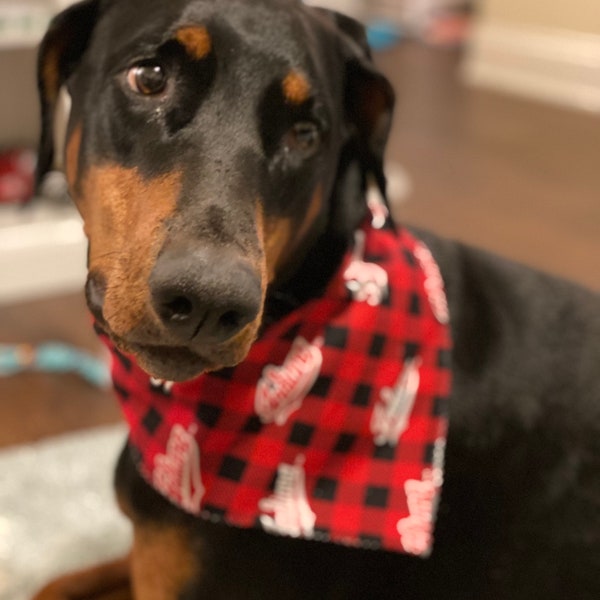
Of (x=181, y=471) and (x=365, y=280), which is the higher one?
(x=365, y=280)

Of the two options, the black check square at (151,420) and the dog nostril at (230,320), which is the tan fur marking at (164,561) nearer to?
the black check square at (151,420)

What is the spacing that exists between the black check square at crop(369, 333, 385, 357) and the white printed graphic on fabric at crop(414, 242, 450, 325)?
0.11 metres

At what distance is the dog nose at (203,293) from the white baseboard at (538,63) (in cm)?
490

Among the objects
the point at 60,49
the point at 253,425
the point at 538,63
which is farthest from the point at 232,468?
the point at 538,63

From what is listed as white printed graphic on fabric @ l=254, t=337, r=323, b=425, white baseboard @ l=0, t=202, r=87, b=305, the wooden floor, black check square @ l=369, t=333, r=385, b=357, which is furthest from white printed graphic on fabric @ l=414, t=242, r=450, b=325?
white baseboard @ l=0, t=202, r=87, b=305

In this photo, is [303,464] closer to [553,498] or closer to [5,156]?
[553,498]

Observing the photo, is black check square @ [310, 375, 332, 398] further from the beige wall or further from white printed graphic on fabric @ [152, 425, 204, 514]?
the beige wall

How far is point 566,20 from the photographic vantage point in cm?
536

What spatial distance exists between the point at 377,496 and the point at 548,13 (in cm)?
497

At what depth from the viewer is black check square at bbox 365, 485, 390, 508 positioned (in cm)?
132

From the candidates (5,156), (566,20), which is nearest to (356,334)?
(5,156)

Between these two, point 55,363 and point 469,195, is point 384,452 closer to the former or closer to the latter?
point 55,363

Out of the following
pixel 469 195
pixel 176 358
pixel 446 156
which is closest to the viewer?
pixel 176 358

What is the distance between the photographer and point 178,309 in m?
0.95
